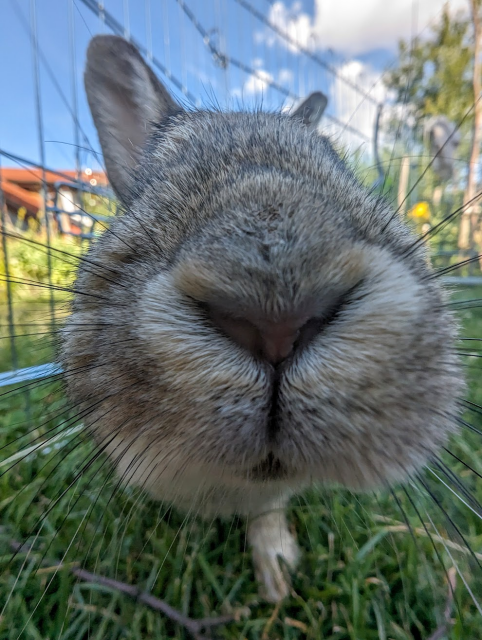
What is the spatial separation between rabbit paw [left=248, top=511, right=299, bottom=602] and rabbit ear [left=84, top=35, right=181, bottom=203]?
146cm

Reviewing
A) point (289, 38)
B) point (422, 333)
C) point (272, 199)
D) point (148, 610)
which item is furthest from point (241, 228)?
point (289, 38)

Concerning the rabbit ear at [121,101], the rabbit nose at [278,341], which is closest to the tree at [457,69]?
→ the rabbit ear at [121,101]

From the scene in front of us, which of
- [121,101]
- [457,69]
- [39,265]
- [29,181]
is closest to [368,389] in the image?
[121,101]

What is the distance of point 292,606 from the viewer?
1.42 meters

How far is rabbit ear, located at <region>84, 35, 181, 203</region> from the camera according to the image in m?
1.95

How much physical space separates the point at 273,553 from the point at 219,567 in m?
0.20

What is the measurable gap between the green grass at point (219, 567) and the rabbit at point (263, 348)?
1.25 ft

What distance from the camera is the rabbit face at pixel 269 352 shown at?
76 centimetres

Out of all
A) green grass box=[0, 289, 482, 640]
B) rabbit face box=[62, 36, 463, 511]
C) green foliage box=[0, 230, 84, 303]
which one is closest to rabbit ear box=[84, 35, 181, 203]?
green foliage box=[0, 230, 84, 303]

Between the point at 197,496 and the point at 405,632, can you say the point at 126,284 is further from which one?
the point at 405,632

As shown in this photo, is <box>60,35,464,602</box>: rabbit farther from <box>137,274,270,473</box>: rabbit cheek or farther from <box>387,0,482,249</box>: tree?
<box>387,0,482,249</box>: tree

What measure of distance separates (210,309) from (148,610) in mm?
1091

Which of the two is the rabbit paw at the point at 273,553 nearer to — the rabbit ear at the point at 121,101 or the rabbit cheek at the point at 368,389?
the rabbit cheek at the point at 368,389

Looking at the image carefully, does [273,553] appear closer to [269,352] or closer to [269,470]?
[269,470]
